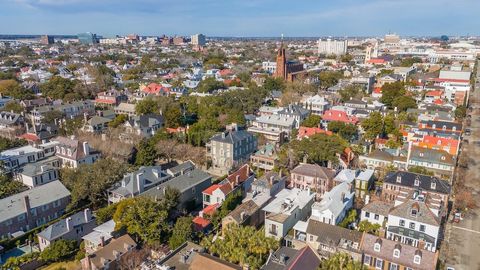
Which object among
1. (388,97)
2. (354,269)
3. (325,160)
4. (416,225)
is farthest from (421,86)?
(354,269)

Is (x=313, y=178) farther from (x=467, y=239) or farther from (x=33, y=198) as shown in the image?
(x=33, y=198)

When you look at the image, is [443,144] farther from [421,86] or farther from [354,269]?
[421,86]

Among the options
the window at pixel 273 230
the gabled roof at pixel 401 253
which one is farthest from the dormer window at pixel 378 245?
the window at pixel 273 230

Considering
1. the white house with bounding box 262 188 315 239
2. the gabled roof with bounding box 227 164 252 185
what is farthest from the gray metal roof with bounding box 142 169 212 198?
the white house with bounding box 262 188 315 239

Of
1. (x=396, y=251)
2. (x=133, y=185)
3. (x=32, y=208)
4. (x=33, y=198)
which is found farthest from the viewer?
(x=133, y=185)

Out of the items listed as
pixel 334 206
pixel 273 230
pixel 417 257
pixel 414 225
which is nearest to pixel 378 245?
pixel 417 257

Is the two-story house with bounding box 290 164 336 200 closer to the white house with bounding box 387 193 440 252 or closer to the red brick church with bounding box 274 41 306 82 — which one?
the white house with bounding box 387 193 440 252

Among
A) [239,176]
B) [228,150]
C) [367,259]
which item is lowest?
[367,259]

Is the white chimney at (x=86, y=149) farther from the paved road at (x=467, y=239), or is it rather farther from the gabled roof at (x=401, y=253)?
the paved road at (x=467, y=239)
